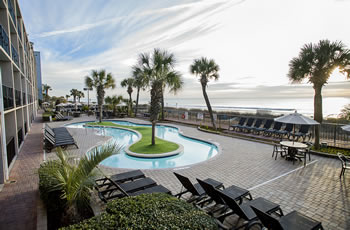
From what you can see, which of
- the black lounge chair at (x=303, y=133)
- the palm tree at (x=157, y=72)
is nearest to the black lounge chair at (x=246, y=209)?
the palm tree at (x=157, y=72)

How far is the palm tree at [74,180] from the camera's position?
3.03m

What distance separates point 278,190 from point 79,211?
4988mm

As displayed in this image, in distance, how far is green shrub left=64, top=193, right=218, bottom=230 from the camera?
2.28 metres

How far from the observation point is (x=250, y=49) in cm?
1252

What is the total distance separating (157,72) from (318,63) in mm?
7597

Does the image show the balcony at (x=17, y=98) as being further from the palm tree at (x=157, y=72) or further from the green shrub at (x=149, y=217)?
the green shrub at (x=149, y=217)

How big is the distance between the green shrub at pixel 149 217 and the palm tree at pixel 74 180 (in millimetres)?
687

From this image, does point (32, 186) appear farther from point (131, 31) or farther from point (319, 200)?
point (131, 31)

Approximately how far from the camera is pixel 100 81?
61.8 feet

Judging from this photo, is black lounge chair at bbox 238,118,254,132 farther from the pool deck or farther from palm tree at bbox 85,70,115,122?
palm tree at bbox 85,70,115,122

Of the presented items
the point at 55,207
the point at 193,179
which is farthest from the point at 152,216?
the point at 193,179

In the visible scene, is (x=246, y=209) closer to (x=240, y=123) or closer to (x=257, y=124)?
(x=257, y=124)

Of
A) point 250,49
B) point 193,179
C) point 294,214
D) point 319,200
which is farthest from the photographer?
point 250,49

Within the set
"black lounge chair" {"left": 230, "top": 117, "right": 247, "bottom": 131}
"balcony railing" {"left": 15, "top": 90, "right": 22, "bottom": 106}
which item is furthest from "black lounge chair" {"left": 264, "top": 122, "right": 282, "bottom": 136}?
"balcony railing" {"left": 15, "top": 90, "right": 22, "bottom": 106}
